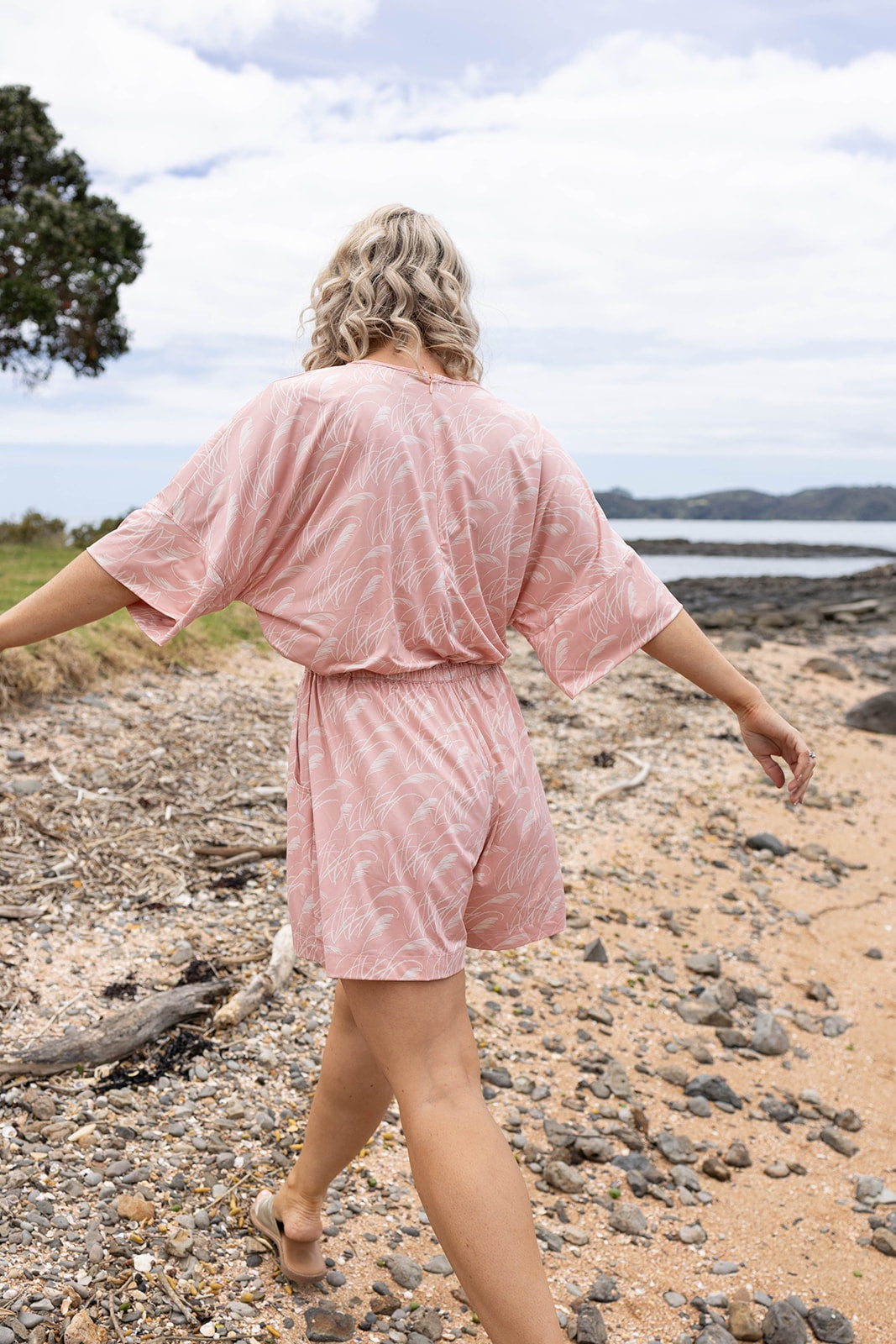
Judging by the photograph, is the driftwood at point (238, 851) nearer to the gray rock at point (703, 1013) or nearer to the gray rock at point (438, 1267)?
the gray rock at point (703, 1013)

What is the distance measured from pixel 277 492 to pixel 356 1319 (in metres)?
1.82

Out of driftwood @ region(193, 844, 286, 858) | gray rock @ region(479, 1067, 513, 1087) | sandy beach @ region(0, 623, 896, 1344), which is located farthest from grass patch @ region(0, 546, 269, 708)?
gray rock @ region(479, 1067, 513, 1087)

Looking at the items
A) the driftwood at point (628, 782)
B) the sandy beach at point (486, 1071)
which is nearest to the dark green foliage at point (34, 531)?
the sandy beach at point (486, 1071)

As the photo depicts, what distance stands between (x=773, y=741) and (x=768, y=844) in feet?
13.4

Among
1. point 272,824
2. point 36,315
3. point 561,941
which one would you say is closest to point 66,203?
point 36,315

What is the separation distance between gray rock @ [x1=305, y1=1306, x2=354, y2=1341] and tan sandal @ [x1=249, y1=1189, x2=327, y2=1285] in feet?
0.22

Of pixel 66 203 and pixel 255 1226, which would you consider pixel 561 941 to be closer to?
pixel 255 1226

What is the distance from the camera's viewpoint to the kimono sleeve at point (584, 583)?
74.2 inches

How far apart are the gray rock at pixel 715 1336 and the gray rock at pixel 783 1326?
0.29 ft

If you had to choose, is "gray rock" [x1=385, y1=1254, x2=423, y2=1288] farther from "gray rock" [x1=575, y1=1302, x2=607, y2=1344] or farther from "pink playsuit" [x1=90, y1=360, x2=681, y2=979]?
"pink playsuit" [x1=90, y1=360, x2=681, y2=979]

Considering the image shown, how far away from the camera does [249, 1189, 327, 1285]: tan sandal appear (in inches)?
88.0

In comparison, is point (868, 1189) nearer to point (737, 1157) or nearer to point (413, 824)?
point (737, 1157)

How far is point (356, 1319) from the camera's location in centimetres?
224

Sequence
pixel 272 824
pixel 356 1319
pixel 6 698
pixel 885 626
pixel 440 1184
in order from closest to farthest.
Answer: pixel 440 1184, pixel 356 1319, pixel 272 824, pixel 6 698, pixel 885 626
